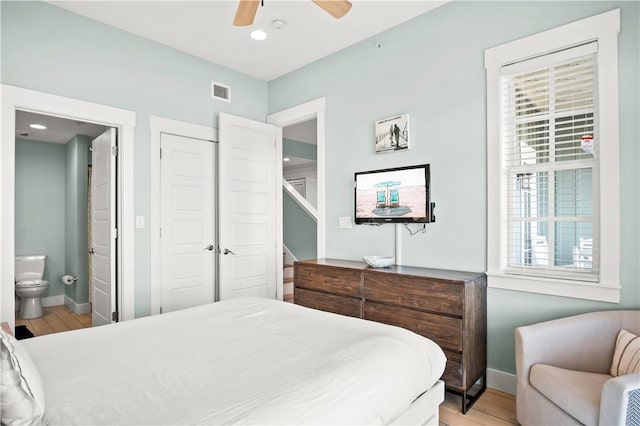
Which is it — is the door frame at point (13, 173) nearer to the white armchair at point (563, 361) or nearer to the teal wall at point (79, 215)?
the teal wall at point (79, 215)

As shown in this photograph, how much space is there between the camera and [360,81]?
11.8 feet

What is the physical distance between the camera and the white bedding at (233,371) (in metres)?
1.10

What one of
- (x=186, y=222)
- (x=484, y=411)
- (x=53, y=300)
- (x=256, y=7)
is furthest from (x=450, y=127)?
(x=53, y=300)

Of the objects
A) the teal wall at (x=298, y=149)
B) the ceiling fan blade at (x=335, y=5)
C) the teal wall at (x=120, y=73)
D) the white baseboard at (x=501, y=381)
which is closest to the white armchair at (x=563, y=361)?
the white baseboard at (x=501, y=381)

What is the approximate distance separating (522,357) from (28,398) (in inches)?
86.9

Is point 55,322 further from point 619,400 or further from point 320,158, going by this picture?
point 619,400

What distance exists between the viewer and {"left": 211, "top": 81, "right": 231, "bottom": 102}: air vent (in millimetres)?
4016

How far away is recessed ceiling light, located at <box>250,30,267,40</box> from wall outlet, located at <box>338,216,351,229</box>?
6.16 ft

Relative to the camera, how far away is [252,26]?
3268 millimetres

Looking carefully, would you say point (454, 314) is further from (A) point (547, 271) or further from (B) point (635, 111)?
(B) point (635, 111)

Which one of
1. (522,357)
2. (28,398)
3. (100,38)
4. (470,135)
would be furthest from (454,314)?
(100,38)

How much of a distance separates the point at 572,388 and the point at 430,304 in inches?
35.3

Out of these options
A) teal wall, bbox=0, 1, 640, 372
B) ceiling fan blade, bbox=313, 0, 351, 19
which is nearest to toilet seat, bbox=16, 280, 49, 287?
teal wall, bbox=0, 1, 640, 372

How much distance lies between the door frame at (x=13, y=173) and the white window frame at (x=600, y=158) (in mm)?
3075
